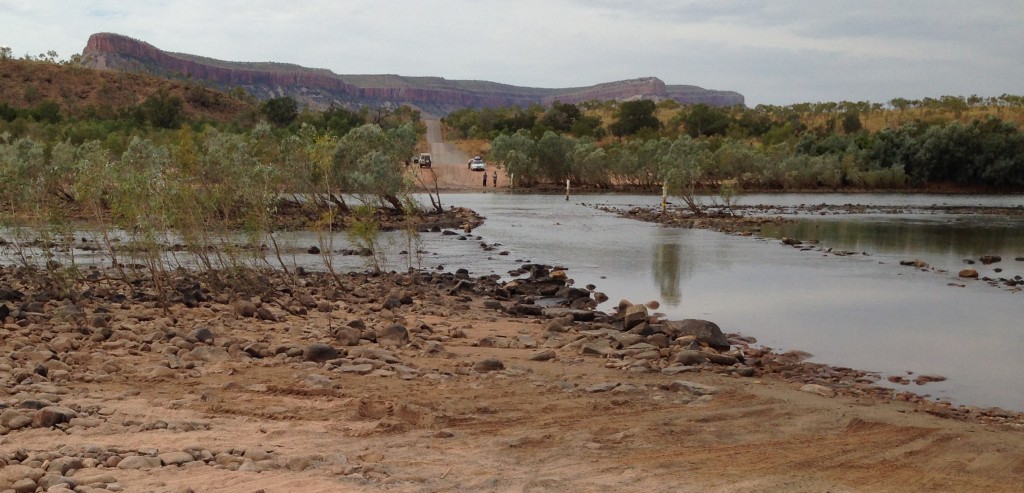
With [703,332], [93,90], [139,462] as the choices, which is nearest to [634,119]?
[93,90]

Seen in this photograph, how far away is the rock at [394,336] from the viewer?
1156 centimetres

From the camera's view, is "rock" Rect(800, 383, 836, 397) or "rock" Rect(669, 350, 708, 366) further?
"rock" Rect(669, 350, 708, 366)

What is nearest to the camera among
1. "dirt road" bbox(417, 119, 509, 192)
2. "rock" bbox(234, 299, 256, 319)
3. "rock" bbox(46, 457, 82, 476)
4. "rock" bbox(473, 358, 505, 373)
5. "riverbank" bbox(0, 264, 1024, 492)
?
"rock" bbox(46, 457, 82, 476)

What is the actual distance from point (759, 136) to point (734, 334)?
8508cm

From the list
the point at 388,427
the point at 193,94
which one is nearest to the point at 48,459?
the point at 388,427

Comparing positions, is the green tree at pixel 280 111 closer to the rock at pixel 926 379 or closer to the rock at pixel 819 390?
the rock at pixel 926 379

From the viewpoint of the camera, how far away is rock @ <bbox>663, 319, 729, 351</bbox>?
1263 cm

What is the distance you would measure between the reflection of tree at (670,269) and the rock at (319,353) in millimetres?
8603

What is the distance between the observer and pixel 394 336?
38.4 feet

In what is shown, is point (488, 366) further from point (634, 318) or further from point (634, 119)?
point (634, 119)

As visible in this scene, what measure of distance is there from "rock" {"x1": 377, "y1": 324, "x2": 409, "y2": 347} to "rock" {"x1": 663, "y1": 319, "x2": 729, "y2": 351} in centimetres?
360

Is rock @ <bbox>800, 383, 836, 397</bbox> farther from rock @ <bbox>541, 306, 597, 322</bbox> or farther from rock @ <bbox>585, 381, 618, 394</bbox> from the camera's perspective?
rock @ <bbox>541, 306, 597, 322</bbox>

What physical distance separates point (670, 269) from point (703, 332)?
425 inches

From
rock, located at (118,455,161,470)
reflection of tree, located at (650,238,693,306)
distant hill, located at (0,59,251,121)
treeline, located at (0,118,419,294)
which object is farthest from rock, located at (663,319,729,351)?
distant hill, located at (0,59,251,121)
